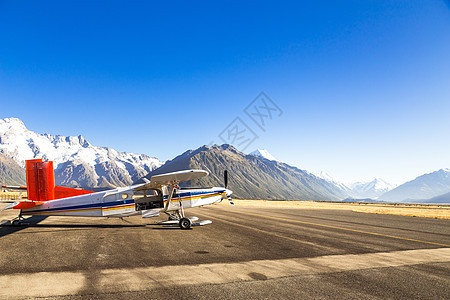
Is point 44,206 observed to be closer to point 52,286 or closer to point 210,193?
point 210,193

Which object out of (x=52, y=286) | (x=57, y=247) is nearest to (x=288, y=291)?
(x=52, y=286)

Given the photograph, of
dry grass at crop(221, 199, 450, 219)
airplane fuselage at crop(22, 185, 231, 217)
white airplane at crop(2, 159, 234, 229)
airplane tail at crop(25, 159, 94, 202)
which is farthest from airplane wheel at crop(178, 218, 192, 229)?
dry grass at crop(221, 199, 450, 219)

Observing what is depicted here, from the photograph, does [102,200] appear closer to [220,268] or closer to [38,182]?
[38,182]

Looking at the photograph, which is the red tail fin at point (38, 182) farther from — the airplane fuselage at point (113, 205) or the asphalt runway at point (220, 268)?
the asphalt runway at point (220, 268)

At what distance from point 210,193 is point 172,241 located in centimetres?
734

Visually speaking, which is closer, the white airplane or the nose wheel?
the white airplane

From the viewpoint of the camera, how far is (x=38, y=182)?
52.3ft

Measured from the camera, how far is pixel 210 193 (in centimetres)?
1889

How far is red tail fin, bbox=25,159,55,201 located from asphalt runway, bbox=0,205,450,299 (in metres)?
3.95

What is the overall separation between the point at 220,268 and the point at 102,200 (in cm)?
1134

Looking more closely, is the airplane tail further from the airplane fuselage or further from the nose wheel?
the nose wheel

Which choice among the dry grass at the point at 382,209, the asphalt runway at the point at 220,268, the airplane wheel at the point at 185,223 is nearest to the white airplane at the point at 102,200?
the airplane wheel at the point at 185,223

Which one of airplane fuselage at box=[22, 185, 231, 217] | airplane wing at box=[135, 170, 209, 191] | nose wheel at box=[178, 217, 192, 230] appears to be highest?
airplane wing at box=[135, 170, 209, 191]

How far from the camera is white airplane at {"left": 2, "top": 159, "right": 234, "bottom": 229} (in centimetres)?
1555
